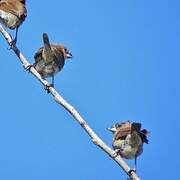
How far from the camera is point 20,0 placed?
9133 mm

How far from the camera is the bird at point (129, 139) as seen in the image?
685 cm

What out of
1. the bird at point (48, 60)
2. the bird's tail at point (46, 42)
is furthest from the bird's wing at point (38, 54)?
the bird's tail at point (46, 42)

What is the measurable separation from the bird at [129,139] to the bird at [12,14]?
7.72 ft

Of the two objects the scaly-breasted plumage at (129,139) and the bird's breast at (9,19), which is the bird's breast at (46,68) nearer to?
the bird's breast at (9,19)

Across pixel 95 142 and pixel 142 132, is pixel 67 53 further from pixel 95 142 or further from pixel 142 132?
pixel 95 142

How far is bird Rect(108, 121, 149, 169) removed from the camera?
6846 mm

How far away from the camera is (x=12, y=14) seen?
8.55 m

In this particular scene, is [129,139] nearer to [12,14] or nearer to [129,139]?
[129,139]

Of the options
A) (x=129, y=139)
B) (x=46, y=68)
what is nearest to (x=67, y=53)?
(x=46, y=68)

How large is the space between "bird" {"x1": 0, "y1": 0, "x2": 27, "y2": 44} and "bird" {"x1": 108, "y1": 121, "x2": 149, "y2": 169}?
235 centimetres

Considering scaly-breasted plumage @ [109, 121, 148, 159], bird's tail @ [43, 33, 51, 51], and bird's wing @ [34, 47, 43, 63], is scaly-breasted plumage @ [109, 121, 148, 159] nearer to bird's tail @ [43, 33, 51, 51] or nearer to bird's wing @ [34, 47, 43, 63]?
bird's tail @ [43, 33, 51, 51]

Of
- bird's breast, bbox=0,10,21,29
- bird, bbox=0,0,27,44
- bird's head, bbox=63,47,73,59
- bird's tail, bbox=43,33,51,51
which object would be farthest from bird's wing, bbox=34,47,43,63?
bird's head, bbox=63,47,73,59

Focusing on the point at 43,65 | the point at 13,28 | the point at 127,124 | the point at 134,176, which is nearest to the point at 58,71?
the point at 43,65

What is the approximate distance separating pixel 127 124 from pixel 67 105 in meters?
3.20
